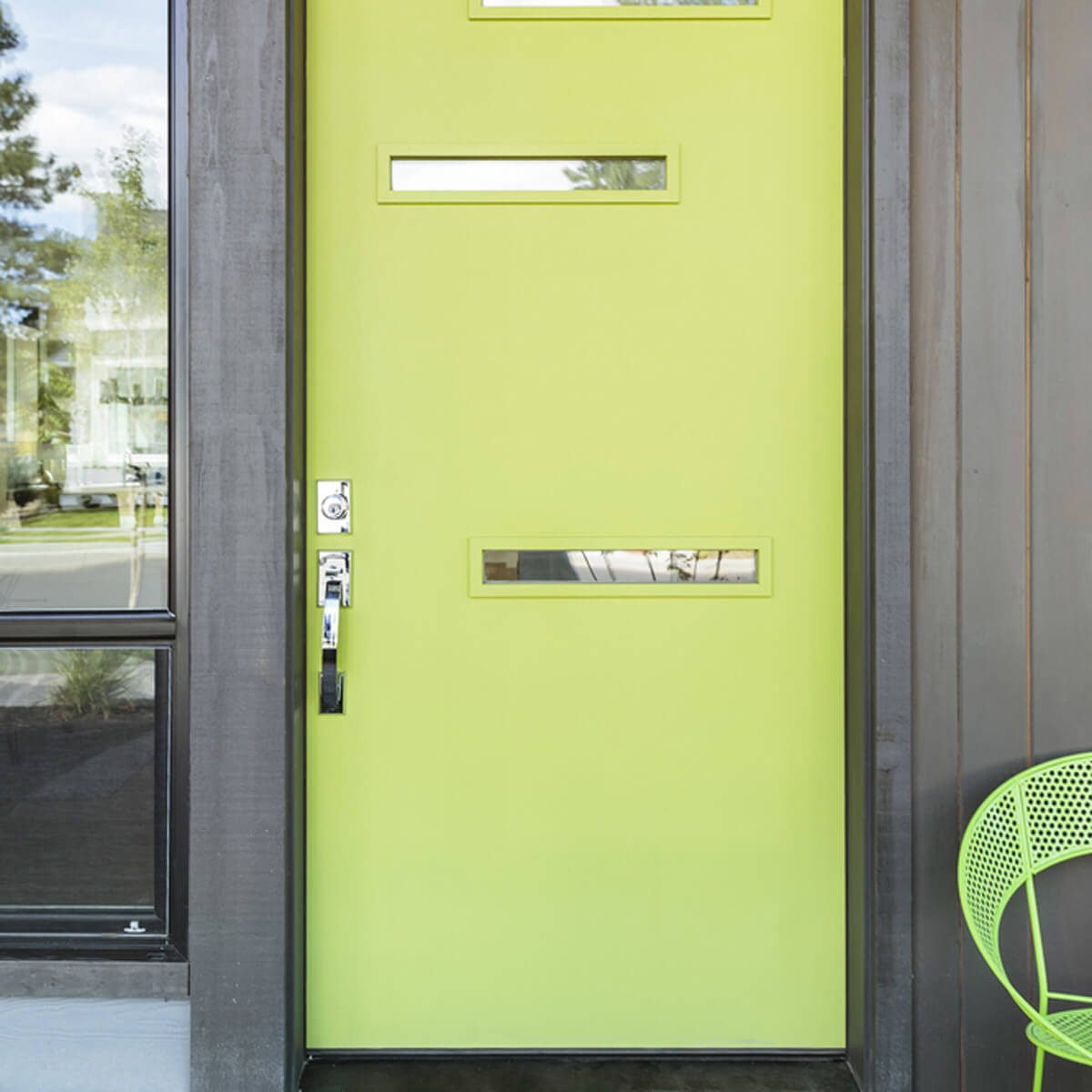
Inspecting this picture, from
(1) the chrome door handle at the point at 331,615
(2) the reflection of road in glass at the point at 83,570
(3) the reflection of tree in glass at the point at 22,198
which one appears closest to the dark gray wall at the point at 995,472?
(1) the chrome door handle at the point at 331,615

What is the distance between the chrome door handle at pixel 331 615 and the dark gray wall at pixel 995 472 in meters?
1.29

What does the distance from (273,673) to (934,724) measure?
1.45m

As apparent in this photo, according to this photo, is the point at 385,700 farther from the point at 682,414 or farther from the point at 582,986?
the point at 682,414

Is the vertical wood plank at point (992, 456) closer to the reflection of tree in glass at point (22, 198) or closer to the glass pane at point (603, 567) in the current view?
the glass pane at point (603, 567)

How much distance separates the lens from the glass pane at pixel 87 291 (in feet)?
6.73

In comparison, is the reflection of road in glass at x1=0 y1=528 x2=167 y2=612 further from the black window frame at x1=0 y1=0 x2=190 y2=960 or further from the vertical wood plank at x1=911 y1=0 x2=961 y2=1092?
the vertical wood plank at x1=911 y1=0 x2=961 y2=1092

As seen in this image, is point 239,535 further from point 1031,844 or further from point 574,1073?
point 1031,844

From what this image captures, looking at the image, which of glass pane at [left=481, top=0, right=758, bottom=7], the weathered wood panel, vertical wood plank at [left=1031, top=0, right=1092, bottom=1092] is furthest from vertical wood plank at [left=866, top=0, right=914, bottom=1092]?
glass pane at [left=481, top=0, right=758, bottom=7]

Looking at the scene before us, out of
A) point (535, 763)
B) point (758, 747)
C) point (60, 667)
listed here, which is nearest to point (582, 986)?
point (535, 763)

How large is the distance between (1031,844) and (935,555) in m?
0.63

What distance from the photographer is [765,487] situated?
83.2 inches

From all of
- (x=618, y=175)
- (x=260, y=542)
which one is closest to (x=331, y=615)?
(x=260, y=542)

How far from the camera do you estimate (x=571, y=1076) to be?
2.04 metres

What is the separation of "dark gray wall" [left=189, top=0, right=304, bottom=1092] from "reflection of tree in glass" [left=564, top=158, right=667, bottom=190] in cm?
66
